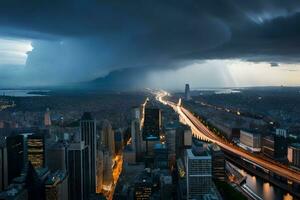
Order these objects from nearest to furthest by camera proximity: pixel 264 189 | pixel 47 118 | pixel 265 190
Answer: pixel 265 190
pixel 264 189
pixel 47 118

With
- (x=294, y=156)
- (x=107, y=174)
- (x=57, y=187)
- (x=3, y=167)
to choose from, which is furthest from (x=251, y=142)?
(x=57, y=187)

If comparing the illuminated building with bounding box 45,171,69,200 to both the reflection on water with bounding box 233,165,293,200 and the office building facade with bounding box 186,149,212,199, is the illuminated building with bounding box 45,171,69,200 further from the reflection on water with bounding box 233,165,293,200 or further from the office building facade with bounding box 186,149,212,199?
the reflection on water with bounding box 233,165,293,200

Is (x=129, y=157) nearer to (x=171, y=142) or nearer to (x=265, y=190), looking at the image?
(x=171, y=142)

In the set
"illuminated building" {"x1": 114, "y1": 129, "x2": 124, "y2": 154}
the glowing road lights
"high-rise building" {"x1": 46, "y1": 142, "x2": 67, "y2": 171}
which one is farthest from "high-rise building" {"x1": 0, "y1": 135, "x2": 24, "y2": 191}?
the glowing road lights

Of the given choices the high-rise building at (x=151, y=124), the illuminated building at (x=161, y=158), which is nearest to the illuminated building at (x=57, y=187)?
the illuminated building at (x=161, y=158)

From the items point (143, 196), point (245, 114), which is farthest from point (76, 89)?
point (143, 196)

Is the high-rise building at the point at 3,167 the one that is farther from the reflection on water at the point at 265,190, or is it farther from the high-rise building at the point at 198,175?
the reflection on water at the point at 265,190

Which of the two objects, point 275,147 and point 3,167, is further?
point 275,147
